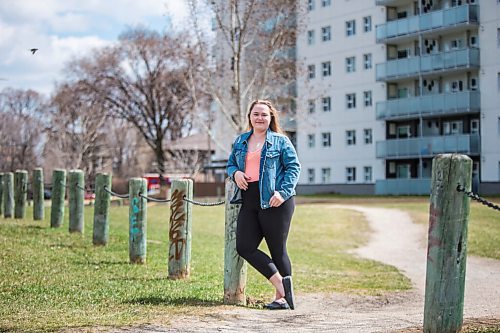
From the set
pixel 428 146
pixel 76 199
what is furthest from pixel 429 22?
pixel 76 199

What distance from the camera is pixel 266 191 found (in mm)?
9297

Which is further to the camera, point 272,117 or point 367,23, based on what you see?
point 367,23

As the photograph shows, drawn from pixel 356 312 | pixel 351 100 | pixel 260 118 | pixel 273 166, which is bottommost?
pixel 356 312

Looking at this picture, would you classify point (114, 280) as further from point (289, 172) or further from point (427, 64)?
point (427, 64)

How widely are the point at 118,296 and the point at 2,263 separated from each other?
3.43 meters

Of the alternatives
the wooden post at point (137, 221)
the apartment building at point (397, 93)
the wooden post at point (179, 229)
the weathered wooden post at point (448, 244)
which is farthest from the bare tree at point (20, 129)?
the weathered wooden post at point (448, 244)

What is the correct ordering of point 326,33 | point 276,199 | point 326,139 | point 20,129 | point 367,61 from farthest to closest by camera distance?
point 20,129
point 326,139
point 326,33
point 367,61
point 276,199

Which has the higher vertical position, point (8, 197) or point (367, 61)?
point (367, 61)

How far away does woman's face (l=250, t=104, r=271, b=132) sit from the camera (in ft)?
31.2

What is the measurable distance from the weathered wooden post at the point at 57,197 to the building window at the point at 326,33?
47.8 m

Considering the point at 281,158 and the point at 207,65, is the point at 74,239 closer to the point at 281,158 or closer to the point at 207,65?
the point at 281,158

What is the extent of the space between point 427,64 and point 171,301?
1886 inches

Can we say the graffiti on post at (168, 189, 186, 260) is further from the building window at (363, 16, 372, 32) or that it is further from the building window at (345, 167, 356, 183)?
the building window at (345, 167, 356, 183)

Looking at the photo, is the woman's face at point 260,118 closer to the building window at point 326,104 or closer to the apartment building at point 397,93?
the apartment building at point 397,93
